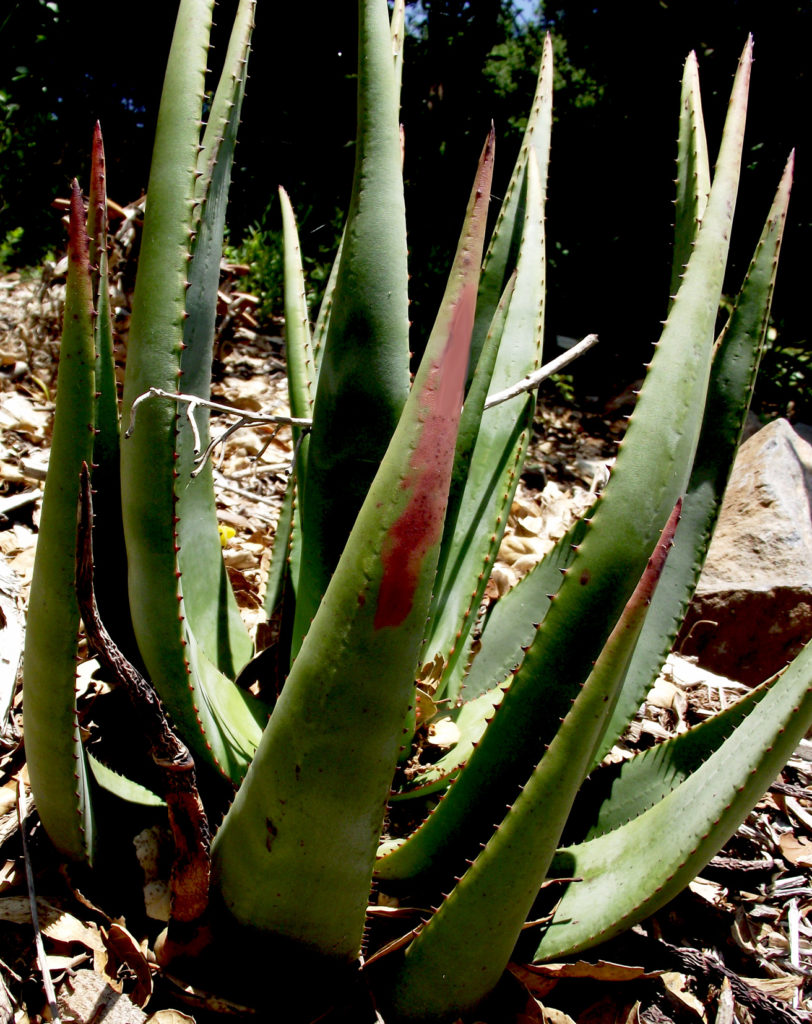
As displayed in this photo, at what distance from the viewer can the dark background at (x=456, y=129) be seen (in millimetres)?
4492

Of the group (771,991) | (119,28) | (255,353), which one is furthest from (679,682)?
(119,28)

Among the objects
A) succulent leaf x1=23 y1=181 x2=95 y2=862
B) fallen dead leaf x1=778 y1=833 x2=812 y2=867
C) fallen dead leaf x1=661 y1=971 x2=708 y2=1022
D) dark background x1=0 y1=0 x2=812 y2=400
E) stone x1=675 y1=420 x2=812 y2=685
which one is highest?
dark background x1=0 y1=0 x2=812 y2=400

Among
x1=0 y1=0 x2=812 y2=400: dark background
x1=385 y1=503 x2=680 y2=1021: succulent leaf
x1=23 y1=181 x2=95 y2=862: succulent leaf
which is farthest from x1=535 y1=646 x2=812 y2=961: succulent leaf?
x1=0 y1=0 x2=812 y2=400: dark background

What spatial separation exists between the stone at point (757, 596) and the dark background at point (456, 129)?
2.08 m

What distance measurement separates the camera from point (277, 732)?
2.53 ft

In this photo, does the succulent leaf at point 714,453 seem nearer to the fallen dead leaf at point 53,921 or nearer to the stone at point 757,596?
the fallen dead leaf at point 53,921

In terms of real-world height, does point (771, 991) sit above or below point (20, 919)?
below

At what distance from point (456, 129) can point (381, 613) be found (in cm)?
531

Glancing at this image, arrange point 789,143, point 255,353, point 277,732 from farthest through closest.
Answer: point 789,143 < point 255,353 < point 277,732

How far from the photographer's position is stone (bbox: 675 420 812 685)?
89.3 inches

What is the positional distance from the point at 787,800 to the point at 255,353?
265 centimetres

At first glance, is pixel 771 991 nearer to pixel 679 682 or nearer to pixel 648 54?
pixel 679 682

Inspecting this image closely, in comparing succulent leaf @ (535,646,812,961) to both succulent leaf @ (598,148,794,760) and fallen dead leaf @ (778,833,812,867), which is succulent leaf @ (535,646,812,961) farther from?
fallen dead leaf @ (778,833,812,867)

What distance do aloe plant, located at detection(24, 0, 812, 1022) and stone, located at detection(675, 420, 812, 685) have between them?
1200 mm
